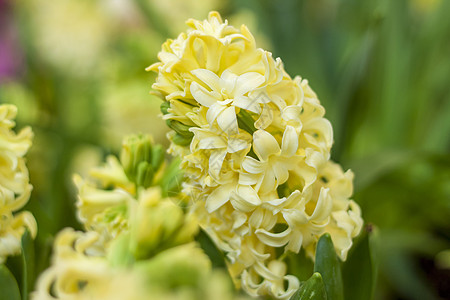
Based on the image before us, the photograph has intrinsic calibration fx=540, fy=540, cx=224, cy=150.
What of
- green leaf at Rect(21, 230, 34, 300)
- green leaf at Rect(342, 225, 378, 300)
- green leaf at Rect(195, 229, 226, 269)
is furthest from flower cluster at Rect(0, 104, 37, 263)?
green leaf at Rect(342, 225, 378, 300)

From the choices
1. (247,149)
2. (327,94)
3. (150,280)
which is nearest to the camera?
(150,280)

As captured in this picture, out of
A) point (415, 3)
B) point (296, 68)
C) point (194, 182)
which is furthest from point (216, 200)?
point (415, 3)

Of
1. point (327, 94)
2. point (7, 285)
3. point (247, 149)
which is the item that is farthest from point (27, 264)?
point (327, 94)

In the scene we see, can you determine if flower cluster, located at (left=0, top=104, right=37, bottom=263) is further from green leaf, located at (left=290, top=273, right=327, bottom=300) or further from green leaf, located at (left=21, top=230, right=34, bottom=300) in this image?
green leaf, located at (left=290, top=273, right=327, bottom=300)

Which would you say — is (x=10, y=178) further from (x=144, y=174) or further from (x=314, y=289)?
(x=314, y=289)

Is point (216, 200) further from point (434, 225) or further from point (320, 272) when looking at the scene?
point (434, 225)

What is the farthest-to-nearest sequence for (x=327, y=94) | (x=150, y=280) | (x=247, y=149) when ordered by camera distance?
(x=327, y=94), (x=247, y=149), (x=150, y=280)
